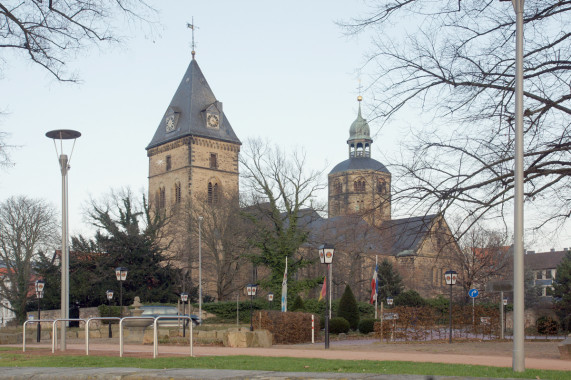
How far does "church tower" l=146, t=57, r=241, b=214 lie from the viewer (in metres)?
90.4

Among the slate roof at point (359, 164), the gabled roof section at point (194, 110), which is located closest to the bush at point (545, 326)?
the gabled roof section at point (194, 110)

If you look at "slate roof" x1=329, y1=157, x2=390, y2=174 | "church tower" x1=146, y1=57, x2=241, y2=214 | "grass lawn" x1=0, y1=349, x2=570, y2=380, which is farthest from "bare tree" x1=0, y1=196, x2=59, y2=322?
"slate roof" x1=329, y1=157, x2=390, y2=174

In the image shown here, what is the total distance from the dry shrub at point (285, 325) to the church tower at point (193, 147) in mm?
61693

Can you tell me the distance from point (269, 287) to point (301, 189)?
7.97m

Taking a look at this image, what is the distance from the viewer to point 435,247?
65.7ft

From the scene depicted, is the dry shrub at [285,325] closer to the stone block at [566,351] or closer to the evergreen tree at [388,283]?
the stone block at [566,351]

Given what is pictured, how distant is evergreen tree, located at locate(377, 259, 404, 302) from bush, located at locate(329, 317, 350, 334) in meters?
33.4

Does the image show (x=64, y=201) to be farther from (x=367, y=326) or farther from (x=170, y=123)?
(x=170, y=123)

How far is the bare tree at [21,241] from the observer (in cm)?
5959

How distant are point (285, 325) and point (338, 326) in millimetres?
10377

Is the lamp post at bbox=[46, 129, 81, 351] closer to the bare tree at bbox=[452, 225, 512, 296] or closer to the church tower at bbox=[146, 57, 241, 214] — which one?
the bare tree at bbox=[452, 225, 512, 296]

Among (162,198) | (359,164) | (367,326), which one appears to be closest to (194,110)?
(162,198)

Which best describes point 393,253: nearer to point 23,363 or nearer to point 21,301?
point 21,301

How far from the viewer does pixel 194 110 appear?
302 feet
